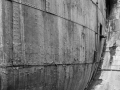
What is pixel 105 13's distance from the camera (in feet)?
45.6

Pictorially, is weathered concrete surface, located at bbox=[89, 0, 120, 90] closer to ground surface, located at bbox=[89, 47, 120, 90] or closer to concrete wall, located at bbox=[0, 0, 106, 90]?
ground surface, located at bbox=[89, 47, 120, 90]

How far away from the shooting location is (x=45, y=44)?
6.65 m

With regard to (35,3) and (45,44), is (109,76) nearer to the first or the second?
(45,44)

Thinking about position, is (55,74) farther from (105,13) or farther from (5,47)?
(105,13)

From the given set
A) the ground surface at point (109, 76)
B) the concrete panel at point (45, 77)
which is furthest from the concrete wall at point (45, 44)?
the ground surface at point (109, 76)

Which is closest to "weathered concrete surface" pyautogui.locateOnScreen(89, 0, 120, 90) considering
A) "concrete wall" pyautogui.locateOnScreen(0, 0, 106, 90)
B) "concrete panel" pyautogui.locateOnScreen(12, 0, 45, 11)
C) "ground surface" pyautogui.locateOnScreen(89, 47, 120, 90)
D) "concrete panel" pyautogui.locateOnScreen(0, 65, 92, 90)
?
"ground surface" pyautogui.locateOnScreen(89, 47, 120, 90)

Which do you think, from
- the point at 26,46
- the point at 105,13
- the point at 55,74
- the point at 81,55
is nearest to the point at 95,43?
the point at 81,55

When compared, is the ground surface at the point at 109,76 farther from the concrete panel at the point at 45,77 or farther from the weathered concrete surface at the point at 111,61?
the concrete panel at the point at 45,77

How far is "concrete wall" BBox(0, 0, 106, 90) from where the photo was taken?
549cm

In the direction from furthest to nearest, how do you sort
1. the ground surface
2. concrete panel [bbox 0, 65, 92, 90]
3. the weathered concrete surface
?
the weathered concrete surface < the ground surface < concrete panel [bbox 0, 65, 92, 90]

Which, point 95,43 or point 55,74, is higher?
point 95,43

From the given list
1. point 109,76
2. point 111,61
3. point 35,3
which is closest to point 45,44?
point 35,3

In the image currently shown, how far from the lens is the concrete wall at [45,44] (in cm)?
549

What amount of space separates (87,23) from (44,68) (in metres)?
3.72
